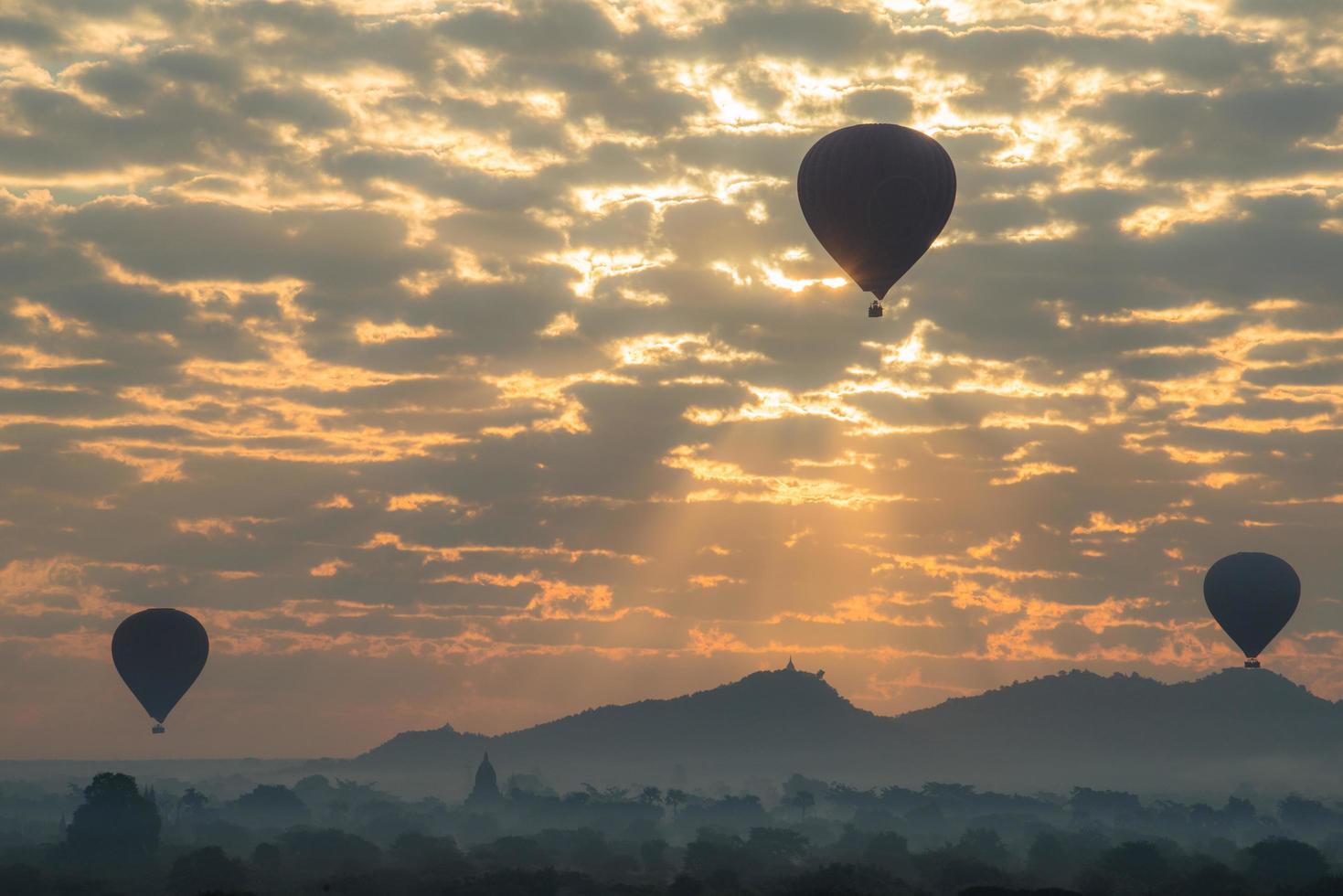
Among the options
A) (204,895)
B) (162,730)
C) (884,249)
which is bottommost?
(204,895)

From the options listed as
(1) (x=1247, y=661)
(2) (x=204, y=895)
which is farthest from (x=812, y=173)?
(2) (x=204, y=895)

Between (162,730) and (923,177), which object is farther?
(162,730)

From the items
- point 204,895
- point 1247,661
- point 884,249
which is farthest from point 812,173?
point 204,895

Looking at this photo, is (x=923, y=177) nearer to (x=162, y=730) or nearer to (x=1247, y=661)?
(x=1247, y=661)

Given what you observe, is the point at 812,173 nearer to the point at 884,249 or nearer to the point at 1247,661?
the point at 884,249

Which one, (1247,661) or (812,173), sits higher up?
(812,173)

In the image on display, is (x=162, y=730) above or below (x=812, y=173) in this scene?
below
